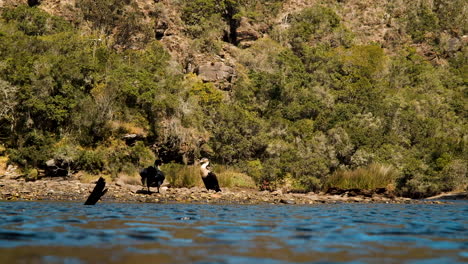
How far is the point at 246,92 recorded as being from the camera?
48531 millimetres

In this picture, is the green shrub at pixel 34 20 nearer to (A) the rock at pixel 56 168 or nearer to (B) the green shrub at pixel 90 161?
(B) the green shrub at pixel 90 161

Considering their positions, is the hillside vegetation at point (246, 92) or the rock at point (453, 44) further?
the rock at point (453, 44)

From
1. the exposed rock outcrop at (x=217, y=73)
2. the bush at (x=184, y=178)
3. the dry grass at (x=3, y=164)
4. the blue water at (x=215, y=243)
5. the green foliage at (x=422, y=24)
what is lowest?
the bush at (x=184, y=178)

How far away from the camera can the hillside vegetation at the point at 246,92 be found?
3123 cm

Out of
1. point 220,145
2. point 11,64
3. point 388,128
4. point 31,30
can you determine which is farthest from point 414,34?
point 11,64

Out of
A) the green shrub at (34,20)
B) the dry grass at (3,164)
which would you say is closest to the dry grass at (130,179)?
the dry grass at (3,164)

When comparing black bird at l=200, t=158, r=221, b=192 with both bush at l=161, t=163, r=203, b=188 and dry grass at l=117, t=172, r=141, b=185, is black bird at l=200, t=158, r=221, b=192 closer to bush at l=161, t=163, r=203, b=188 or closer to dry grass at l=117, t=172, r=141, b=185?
bush at l=161, t=163, r=203, b=188

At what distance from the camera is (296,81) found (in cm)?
5488

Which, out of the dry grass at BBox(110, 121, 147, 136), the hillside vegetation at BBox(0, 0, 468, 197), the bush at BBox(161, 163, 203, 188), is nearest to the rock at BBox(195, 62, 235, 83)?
the hillside vegetation at BBox(0, 0, 468, 197)

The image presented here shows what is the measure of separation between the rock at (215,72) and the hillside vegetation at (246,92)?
1.96 ft

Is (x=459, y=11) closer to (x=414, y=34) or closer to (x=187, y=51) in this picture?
(x=414, y=34)

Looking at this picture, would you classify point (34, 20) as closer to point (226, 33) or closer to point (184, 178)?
point (226, 33)

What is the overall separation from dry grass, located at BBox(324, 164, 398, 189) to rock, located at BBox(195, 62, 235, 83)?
23.2 metres

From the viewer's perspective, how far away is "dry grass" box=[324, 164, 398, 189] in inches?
1112
